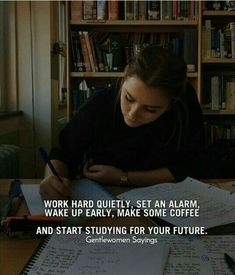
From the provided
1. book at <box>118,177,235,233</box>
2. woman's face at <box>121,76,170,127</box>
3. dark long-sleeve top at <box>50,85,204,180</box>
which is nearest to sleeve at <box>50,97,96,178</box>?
dark long-sleeve top at <box>50,85,204,180</box>

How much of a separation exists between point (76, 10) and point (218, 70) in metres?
0.80

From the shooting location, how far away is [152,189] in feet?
2.43

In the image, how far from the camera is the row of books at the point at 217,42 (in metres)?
1.94

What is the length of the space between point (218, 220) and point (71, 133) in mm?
496

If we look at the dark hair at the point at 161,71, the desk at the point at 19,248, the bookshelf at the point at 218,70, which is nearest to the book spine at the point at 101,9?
the bookshelf at the point at 218,70

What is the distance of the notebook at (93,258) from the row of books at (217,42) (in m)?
1.59

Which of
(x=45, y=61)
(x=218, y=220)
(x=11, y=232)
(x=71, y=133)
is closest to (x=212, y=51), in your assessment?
(x=45, y=61)

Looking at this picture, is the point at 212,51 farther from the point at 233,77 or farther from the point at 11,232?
the point at 11,232

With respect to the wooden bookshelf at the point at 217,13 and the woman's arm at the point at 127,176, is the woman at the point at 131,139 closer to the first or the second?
the woman's arm at the point at 127,176

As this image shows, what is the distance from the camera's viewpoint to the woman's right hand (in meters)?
0.68

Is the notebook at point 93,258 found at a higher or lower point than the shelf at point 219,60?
lower

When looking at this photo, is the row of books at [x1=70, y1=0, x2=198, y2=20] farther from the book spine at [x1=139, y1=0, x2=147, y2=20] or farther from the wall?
the wall

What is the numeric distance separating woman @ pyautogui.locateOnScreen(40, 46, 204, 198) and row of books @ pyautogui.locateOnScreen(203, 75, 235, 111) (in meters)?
1.00

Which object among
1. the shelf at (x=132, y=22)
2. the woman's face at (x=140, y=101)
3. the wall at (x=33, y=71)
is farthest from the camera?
the shelf at (x=132, y=22)
